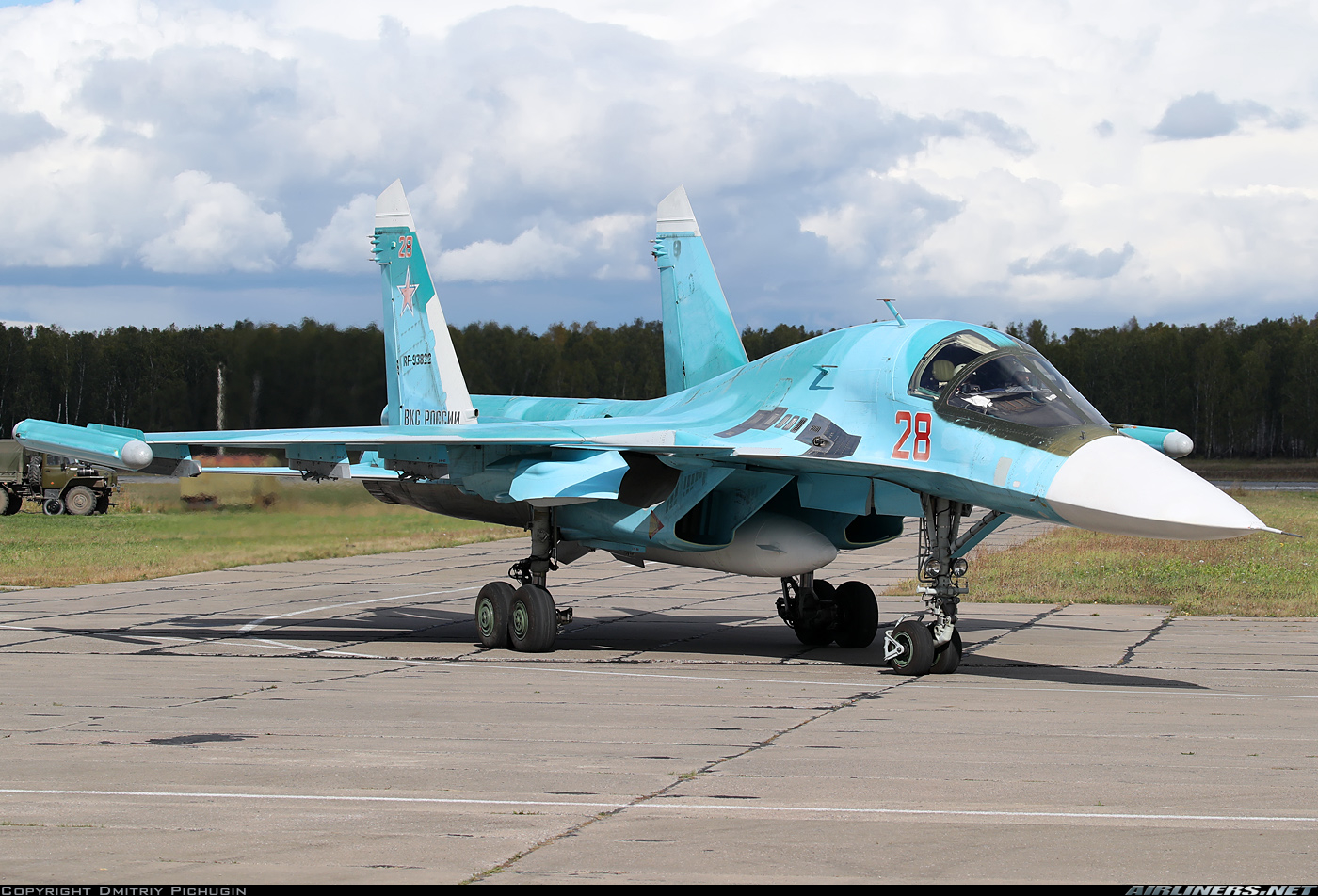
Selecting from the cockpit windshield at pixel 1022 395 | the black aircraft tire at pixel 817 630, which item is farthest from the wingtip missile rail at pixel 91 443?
the cockpit windshield at pixel 1022 395

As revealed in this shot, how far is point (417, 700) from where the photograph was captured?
9969 millimetres

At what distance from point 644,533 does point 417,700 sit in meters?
3.41

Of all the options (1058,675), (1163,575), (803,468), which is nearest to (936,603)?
(1058,675)

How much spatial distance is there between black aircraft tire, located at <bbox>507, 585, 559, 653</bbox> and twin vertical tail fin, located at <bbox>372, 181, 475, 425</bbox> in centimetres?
381

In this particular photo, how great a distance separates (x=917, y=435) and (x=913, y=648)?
179 cm

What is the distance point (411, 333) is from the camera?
16.8 metres

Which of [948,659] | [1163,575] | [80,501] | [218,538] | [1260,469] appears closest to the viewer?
[948,659]

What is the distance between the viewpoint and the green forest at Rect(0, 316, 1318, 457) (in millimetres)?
22688

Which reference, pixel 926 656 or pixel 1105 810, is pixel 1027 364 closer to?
pixel 926 656

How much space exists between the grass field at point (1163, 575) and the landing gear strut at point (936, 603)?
671cm

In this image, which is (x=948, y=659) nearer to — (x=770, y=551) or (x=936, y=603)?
(x=936, y=603)

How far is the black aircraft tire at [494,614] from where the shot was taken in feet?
43.5

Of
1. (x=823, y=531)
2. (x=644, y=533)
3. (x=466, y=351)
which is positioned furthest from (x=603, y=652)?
(x=466, y=351)

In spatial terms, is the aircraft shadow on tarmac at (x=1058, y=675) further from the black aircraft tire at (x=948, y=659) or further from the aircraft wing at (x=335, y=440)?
the aircraft wing at (x=335, y=440)
